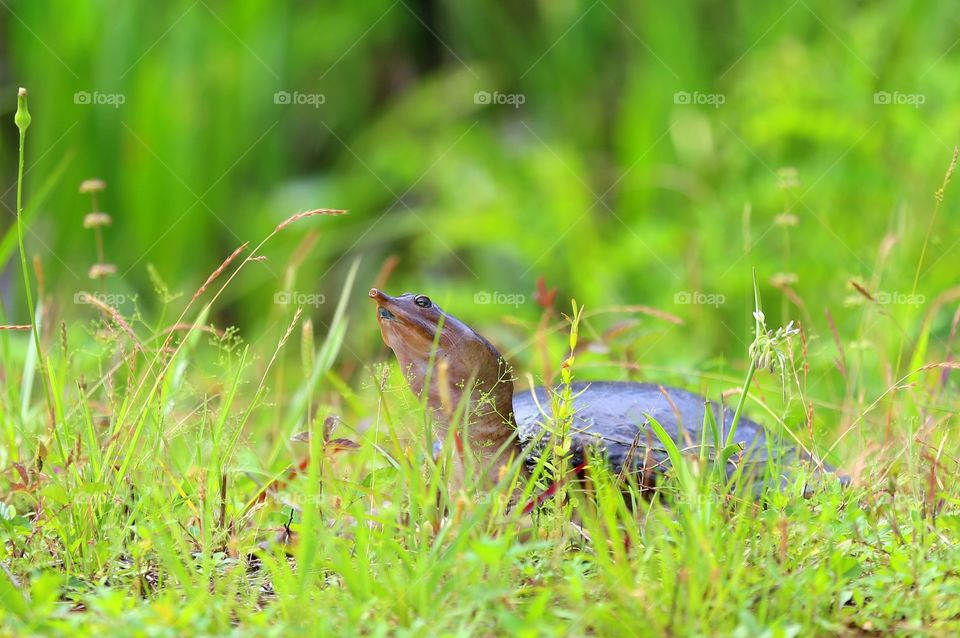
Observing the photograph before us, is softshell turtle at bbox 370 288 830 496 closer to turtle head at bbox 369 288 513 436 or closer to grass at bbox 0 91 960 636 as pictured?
turtle head at bbox 369 288 513 436

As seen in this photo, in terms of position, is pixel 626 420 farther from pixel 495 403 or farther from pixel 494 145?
pixel 494 145

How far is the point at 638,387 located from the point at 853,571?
0.91 meters

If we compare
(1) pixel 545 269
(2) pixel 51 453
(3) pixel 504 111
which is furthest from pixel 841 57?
(2) pixel 51 453

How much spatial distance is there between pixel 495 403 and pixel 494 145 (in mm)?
4624

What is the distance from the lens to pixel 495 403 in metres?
2.12

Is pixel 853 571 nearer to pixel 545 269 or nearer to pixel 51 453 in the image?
pixel 51 453

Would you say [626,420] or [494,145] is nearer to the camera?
[626,420]

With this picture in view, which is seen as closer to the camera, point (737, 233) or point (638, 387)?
A: point (638, 387)

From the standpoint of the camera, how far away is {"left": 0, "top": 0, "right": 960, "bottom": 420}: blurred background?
15.0 ft

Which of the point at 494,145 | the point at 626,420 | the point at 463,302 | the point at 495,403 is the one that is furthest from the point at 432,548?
the point at 494,145

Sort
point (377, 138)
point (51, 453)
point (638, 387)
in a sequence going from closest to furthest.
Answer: point (51, 453) → point (638, 387) → point (377, 138)

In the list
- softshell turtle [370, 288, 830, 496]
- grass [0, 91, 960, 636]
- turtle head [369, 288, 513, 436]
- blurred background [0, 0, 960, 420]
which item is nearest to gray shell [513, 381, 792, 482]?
softshell turtle [370, 288, 830, 496]

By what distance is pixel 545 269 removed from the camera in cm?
577

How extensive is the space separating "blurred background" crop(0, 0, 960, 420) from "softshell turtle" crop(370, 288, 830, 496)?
1589 millimetres
